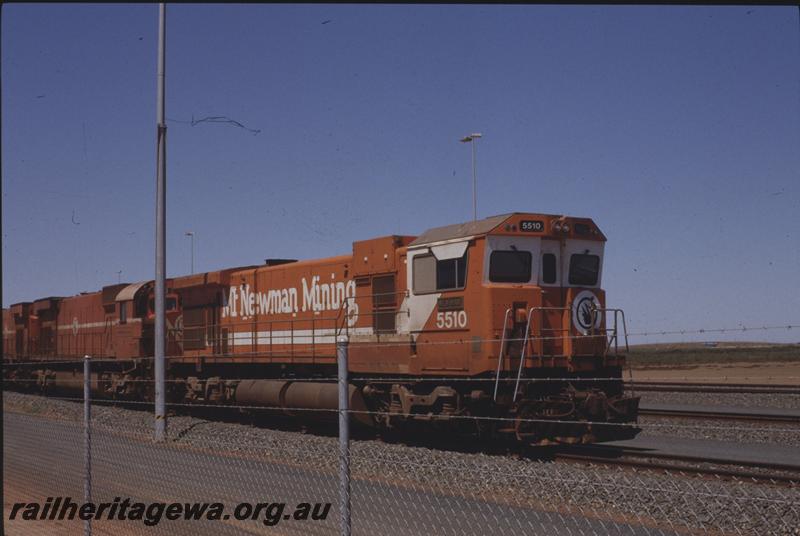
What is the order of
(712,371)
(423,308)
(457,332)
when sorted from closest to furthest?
(457,332) → (423,308) → (712,371)

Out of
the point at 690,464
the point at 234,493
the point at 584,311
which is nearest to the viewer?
the point at 234,493

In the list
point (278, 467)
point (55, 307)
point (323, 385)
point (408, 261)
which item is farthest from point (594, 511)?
point (55, 307)

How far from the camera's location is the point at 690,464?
1350cm

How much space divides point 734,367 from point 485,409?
1551 inches

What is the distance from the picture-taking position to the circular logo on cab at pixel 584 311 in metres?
15.2

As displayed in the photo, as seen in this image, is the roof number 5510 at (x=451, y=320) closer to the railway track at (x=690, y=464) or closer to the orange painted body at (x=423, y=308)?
the orange painted body at (x=423, y=308)

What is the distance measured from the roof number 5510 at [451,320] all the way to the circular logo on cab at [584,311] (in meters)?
2.04

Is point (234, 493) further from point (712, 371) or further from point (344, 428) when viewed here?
point (712, 371)

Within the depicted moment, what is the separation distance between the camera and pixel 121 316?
27.6 m

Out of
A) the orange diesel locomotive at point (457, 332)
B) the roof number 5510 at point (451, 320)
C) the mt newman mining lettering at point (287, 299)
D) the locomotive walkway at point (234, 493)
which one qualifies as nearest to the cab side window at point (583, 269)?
the orange diesel locomotive at point (457, 332)

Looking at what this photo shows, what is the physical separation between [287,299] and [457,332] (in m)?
6.71

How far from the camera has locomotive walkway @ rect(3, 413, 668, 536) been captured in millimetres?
Result: 8672

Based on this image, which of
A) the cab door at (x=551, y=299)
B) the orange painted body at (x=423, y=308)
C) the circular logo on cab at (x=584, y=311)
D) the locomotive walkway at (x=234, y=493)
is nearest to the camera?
the locomotive walkway at (x=234, y=493)

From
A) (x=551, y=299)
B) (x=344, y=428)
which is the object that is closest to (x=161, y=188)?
(x=551, y=299)
